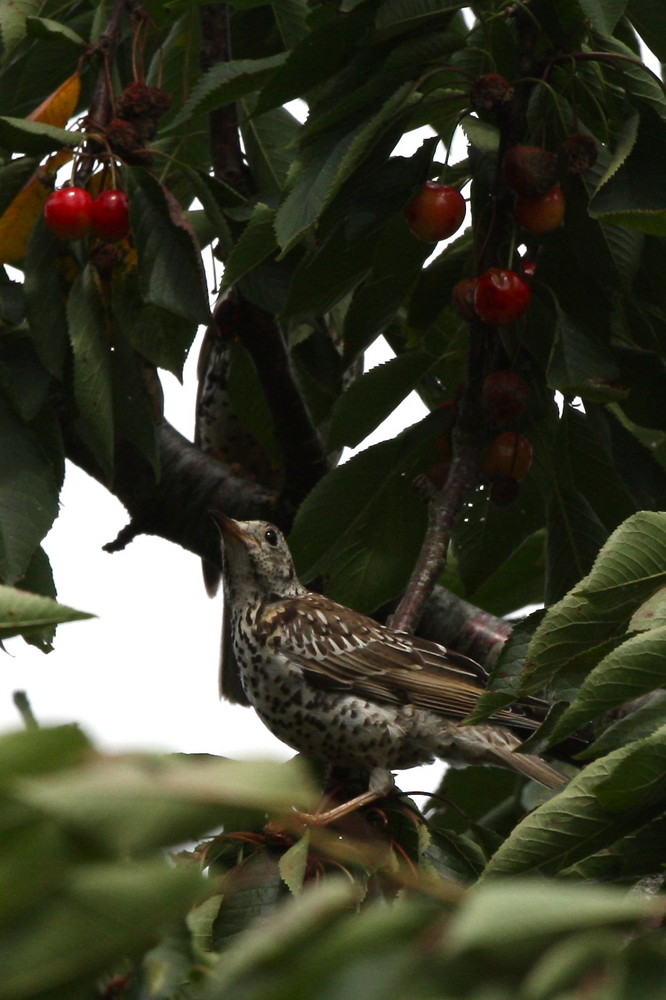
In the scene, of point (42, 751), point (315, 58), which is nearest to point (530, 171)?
point (315, 58)

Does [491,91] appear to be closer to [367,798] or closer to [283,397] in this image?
[283,397]

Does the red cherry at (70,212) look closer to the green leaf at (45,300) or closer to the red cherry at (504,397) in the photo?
the green leaf at (45,300)

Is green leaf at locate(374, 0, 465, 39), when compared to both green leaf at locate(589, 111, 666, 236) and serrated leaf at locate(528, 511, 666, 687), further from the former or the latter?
serrated leaf at locate(528, 511, 666, 687)

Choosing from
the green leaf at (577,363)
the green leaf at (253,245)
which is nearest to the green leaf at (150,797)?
the green leaf at (577,363)

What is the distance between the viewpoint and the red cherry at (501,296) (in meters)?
3.25

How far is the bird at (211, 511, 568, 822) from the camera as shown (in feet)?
13.8

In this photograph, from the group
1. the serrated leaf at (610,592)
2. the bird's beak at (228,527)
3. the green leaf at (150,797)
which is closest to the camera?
the green leaf at (150,797)

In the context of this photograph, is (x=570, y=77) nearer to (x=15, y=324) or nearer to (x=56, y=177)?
(x=56, y=177)

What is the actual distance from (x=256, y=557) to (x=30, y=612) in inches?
145

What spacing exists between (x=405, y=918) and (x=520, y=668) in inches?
70.5

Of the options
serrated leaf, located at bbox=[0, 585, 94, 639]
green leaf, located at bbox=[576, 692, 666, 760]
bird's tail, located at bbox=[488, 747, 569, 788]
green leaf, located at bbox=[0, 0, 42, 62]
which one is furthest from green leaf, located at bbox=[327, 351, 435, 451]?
serrated leaf, located at bbox=[0, 585, 94, 639]

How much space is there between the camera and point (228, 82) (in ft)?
11.0

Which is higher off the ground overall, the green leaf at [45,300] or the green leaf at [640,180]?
the green leaf at [640,180]

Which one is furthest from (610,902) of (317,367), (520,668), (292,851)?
(317,367)
